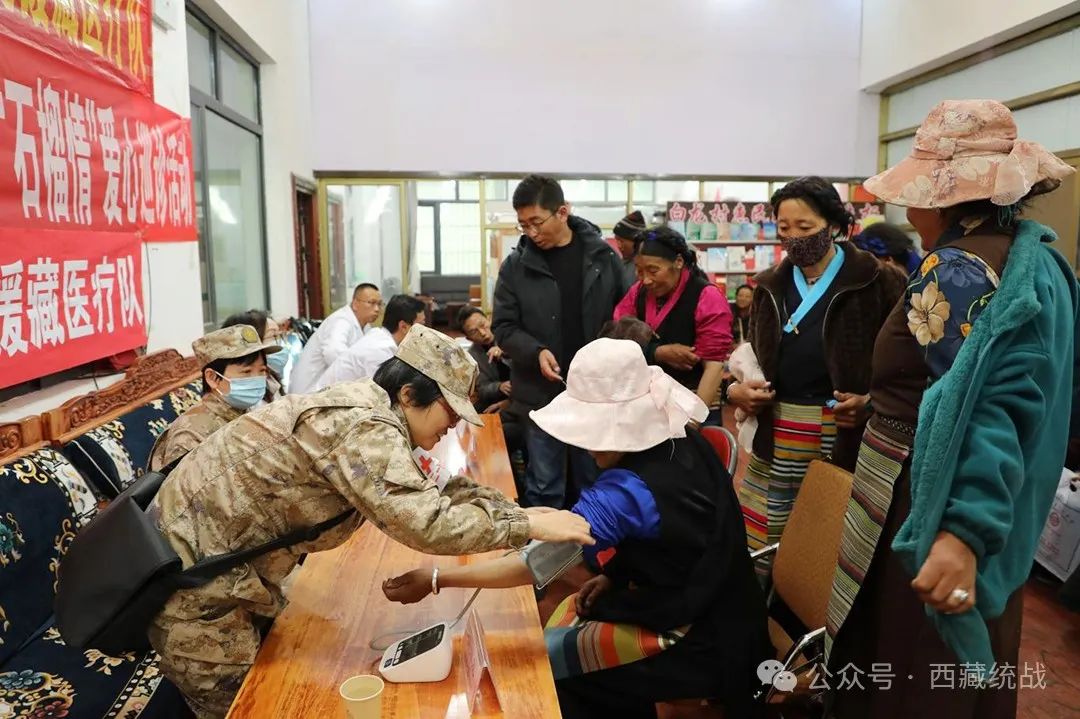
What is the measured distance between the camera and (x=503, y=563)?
1328 mm

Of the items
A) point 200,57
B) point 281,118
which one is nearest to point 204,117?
point 200,57

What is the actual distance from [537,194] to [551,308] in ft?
1.45

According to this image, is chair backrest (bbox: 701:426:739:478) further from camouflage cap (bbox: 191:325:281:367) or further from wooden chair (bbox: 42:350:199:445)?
wooden chair (bbox: 42:350:199:445)

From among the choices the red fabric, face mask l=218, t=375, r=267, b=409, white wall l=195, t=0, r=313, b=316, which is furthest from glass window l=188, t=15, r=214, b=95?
the red fabric

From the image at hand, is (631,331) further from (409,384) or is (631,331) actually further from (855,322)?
(409,384)

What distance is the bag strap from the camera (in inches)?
47.8

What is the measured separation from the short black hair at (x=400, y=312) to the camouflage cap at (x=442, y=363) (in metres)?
2.17

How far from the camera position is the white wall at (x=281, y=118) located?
5.34m

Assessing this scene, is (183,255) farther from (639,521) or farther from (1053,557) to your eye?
(1053,557)

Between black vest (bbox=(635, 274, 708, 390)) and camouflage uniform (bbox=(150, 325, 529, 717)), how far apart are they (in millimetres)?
1516

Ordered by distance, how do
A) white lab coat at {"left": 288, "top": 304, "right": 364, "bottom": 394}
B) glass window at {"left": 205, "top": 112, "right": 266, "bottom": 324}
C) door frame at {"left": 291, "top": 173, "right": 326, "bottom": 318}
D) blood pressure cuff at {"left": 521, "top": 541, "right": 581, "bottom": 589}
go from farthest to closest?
door frame at {"left": 291, "top": 173, "right": 326, "bottom": 318}
glass window at {"left": 205, "top": 112, "right": 266, "bottom": 324}
white lab coat at {"left": 288, "top": 304, "right": 364, "bottom": 394}
blood pressure cuff at {"left": 521, "top": 541, "right": 581, "bottom": 589}

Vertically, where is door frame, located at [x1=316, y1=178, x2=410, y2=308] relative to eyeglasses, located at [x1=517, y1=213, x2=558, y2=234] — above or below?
above

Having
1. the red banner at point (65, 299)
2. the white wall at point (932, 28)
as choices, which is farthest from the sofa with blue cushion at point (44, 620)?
the white wall at point (932, 28)

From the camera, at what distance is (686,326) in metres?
2.68
